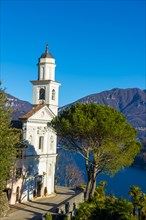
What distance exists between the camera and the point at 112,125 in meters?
26.2

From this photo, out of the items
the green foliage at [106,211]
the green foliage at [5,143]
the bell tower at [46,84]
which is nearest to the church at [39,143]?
the bell tower at [46,84]

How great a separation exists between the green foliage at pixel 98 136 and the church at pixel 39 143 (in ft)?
14.5

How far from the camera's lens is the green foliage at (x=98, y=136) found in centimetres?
2648

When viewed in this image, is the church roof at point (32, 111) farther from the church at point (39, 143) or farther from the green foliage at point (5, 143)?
the green foliage at point (5, 143)

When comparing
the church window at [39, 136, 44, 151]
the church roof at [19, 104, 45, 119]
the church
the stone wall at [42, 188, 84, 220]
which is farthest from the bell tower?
the stone wall at [42, 188, 84, 220]

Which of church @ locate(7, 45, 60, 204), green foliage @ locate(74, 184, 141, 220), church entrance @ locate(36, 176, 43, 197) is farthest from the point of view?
church entrance @ locate(36, 176, 43, 197)

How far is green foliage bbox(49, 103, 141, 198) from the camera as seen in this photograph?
26.5 m

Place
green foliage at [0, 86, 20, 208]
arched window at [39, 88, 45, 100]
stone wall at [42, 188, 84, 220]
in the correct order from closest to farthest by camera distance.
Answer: green foliage at [0, 86, 20, 208], stone wall at [42, 188, 84, 220], arched window at [39, 88, 45, 100]

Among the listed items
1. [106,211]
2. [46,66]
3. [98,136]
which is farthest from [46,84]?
[106,211]

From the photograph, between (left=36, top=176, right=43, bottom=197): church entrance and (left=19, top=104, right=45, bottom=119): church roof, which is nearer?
(left=19, top=104, right=45, bottom=119): church roof

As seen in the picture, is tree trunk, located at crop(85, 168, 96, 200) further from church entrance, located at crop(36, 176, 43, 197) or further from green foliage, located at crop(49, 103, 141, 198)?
church entrance, located at crop(36, 176, 43, 197)

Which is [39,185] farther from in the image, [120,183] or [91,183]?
[120,183]

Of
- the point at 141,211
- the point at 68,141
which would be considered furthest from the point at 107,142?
the point at 141,211

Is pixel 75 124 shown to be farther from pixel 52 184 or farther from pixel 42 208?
pixel 52 184
